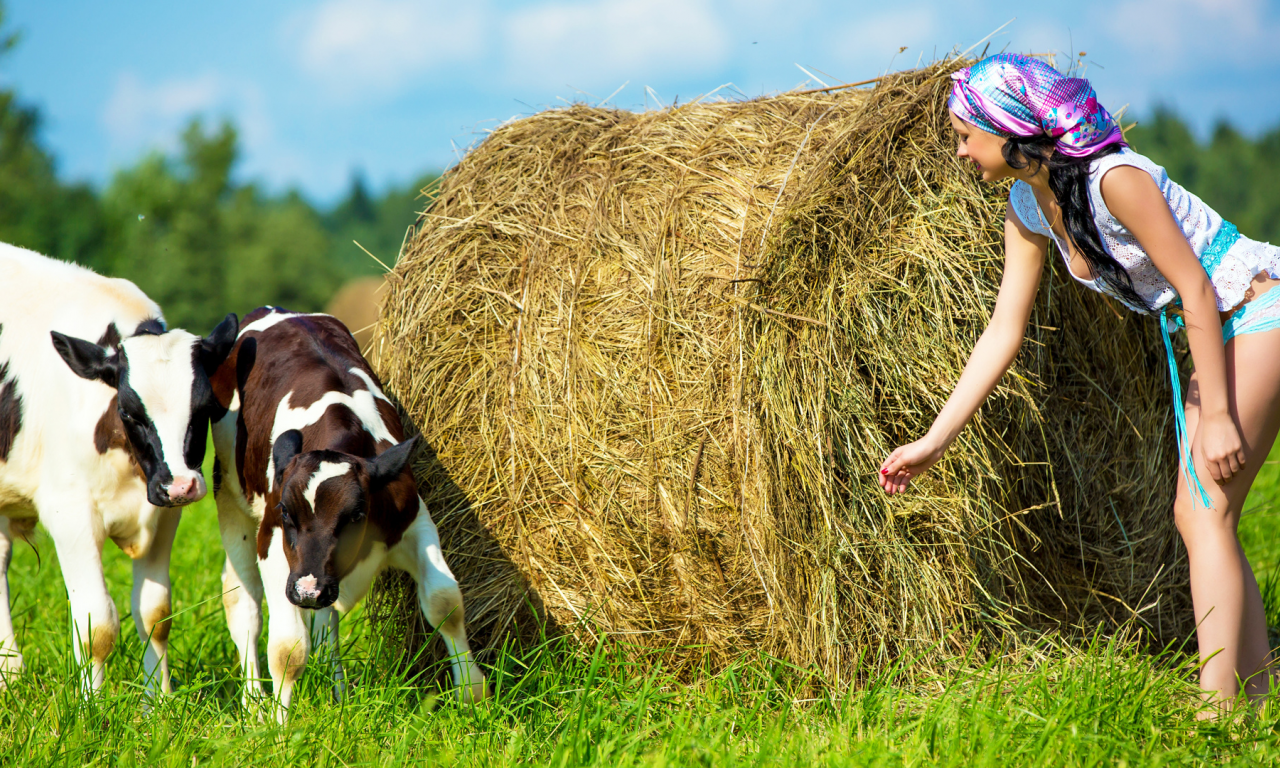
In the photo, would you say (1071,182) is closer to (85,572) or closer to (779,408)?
(779,408)

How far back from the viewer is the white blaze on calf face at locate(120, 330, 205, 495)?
3486 mm

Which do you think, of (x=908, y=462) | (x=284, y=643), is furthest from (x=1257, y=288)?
(x=284, y=643)

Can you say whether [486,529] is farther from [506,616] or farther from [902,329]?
[902,329]

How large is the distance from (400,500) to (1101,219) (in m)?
2.69

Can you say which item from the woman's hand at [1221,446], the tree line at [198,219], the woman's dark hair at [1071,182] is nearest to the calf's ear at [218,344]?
the woman's dark hair at [1071,182]

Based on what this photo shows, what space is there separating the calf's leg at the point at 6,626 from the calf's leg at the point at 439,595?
63.9 inches

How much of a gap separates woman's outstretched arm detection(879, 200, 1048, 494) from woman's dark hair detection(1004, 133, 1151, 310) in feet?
0.64

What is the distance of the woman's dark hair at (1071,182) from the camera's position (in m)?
2.84

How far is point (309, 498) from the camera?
3.10 metres

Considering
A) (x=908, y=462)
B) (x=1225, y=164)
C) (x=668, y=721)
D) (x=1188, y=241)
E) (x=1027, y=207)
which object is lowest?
(x=668, y=721)

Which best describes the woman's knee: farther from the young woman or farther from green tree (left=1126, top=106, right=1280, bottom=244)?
green tree (left=1126, top=106, right=1280, bottom=244)

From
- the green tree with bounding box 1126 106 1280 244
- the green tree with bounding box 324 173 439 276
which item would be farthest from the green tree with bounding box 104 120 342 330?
the green tree with bounding box 1126 106 1280 244

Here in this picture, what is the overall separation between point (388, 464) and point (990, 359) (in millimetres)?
2192

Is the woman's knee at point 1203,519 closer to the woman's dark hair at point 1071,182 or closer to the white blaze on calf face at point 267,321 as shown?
the woman's dark hair at point 1071,182
